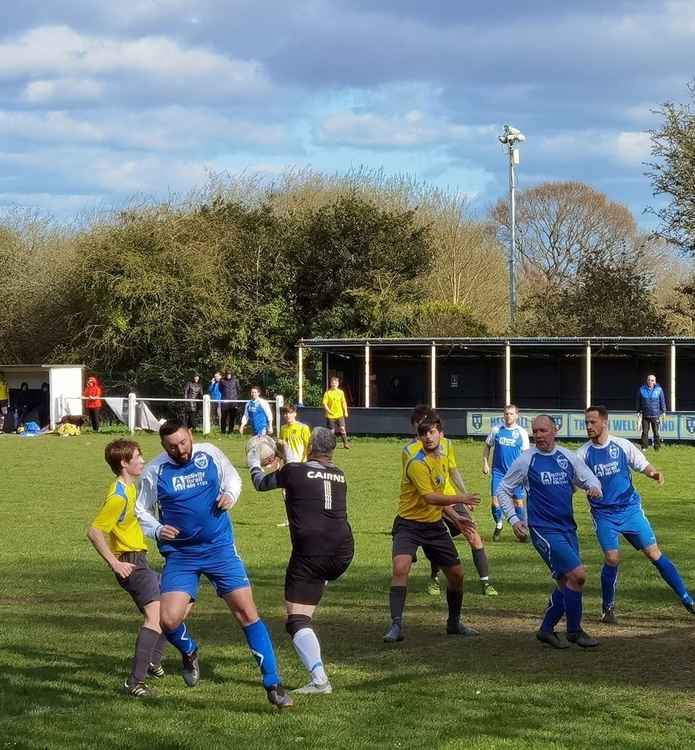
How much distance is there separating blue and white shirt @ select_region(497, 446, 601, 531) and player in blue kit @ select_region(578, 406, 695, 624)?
786 millimetres

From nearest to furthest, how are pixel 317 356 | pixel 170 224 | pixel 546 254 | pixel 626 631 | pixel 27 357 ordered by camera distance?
pixel 626 631 → pixel 317 356 → pixel 170 224 → pixel 27 357 → pixel 546 254

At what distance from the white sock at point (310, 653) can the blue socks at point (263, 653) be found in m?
0.29

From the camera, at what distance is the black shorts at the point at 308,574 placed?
Answer: 8047mm

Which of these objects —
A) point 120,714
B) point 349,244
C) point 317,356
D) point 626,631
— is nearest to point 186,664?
point 120,714

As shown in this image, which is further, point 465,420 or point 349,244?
point 349,244

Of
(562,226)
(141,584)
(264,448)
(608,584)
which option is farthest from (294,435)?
(562,226)

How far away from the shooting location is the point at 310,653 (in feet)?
25.9

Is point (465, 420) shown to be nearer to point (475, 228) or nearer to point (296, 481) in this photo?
point (475, 228)

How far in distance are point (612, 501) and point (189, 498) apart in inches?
171

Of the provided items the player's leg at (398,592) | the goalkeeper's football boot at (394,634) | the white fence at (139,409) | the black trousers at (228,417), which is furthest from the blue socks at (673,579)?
the black trousers at (228,417)

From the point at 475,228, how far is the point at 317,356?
14908mm

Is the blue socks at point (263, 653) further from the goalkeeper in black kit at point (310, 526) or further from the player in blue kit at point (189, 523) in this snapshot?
the goalkeeper in black kit at point (310, 526)

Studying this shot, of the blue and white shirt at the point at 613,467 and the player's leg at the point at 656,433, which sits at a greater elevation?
the blue and white shirt at the point at 613,467

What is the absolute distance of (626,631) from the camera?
33.3 feet
